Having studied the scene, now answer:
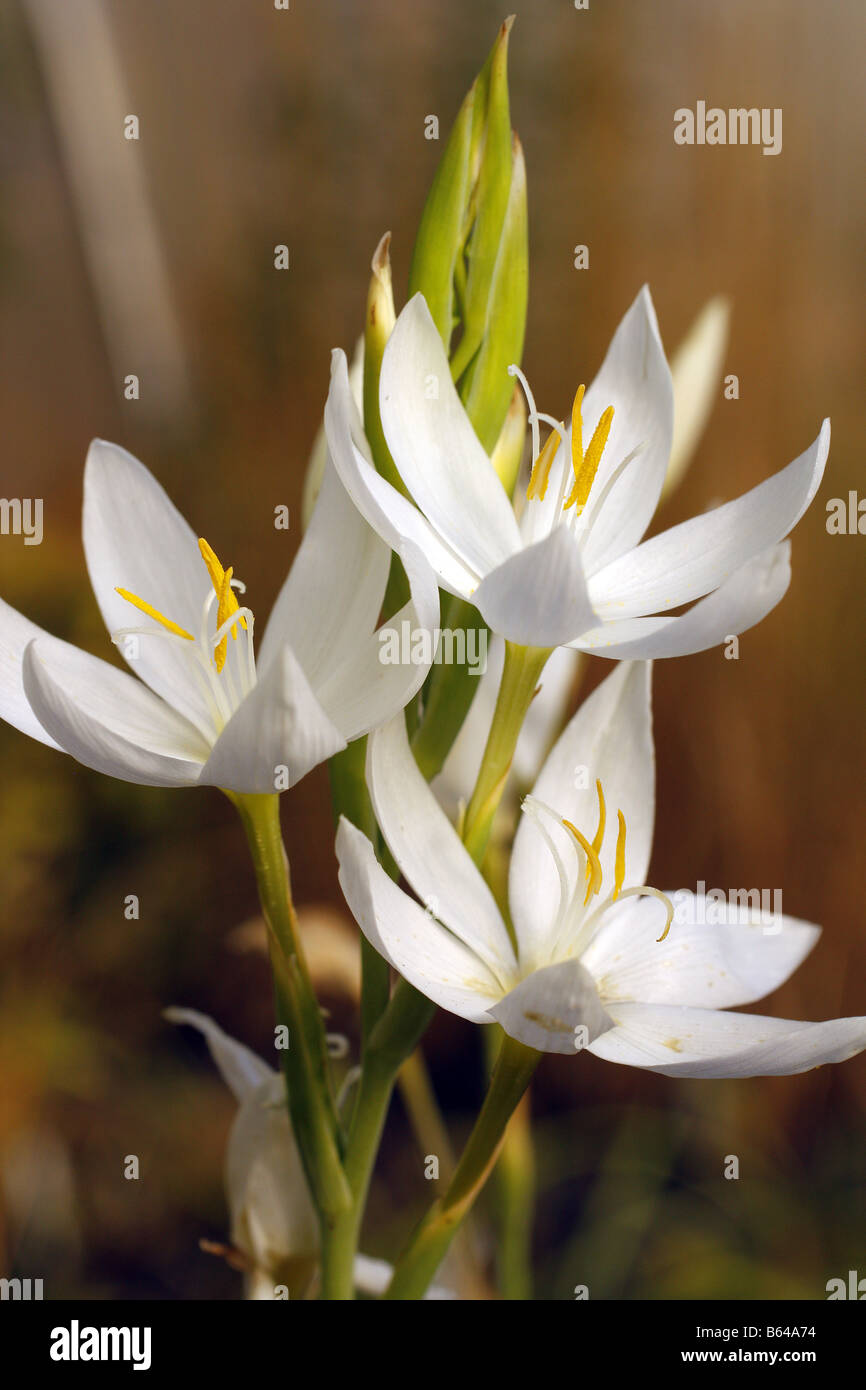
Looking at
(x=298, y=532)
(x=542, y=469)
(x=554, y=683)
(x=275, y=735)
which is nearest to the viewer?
(x=275, y=735)

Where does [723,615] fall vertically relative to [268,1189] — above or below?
above

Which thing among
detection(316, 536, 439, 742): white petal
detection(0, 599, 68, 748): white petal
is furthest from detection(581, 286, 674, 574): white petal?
detection(0, 599, 68, 748): white petal

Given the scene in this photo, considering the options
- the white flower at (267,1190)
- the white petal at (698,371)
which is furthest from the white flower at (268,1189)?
the white petal at (698,371)

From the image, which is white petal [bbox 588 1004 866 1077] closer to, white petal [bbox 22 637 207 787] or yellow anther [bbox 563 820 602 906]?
yellow anther [bbox 563 820 602 906]

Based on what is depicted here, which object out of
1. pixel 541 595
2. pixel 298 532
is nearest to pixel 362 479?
pixel 541 595

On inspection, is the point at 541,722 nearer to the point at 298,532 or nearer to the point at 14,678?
the point at 14,678

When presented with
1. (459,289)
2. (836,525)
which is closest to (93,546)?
(459,289)
